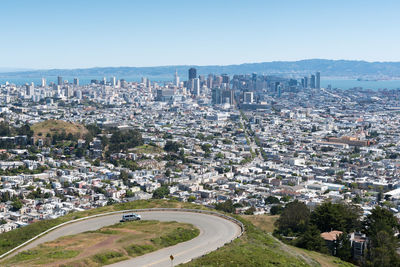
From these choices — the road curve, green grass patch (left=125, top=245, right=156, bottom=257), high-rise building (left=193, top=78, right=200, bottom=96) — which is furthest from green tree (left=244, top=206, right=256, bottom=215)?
high-rise building (left=193, top=78, right=200, bottom=96)

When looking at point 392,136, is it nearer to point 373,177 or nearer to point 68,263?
point 373,177

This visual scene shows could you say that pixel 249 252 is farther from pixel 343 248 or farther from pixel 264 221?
pixel 264 221

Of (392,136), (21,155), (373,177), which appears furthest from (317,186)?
(392,136)

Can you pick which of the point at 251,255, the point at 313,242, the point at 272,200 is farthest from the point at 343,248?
the point at 272,200

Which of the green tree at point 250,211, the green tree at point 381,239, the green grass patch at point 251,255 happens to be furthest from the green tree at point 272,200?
the green grass patch at point 251,255

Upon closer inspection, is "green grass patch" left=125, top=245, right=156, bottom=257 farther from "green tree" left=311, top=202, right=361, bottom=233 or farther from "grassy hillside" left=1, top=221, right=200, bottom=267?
"green tree" left=311, top=202, right=361, bottom=233

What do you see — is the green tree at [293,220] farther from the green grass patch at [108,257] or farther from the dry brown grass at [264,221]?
the green grass patch at [108,257]
